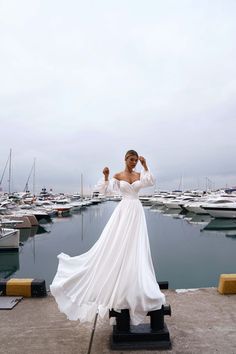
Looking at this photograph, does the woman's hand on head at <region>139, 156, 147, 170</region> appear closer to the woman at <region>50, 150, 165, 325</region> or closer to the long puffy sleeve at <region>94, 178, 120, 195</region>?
the woman at <region>50, 150, 165, 325</region>

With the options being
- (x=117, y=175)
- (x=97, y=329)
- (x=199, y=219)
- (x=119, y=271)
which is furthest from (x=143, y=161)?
(x=199, y=219)

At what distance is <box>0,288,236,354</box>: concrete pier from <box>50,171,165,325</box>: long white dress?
1.34 feet

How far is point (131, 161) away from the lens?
394cm

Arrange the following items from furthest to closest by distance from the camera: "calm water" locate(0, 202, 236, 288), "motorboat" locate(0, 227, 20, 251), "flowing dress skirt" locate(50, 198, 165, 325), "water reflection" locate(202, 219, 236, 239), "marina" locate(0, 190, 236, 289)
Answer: "water reflection" locate(202, 219, 236, 239) → "motorboat" locate(0, 227, 20, 251) → "marina" locate(0, 190, 236, 289) → "calm water" locate(0, 202, 236, 288) → "flowing dress skirt" locate(50, 198, 165, 325)

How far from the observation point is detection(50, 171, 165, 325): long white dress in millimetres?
3330

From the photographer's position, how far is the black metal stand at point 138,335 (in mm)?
3455

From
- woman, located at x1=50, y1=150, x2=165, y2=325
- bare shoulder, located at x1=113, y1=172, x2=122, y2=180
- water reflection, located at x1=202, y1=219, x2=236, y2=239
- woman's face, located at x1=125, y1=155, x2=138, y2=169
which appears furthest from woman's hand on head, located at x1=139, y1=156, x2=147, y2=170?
water reflection, located at x1=202, y1=219, x2=236, y2=239

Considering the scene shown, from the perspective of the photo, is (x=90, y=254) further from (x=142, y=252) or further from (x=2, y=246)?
(x=2, y=246)

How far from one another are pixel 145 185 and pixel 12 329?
2.57 metres

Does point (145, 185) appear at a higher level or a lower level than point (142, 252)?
higher

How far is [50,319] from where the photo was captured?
14.2 feet

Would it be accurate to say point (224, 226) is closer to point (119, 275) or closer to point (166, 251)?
point (166, 251)

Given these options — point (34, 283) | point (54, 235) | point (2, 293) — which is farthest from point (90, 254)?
point (54, 235)

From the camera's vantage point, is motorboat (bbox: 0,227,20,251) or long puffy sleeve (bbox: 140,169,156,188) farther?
motorboat (bbox: 0,227,20,251)
